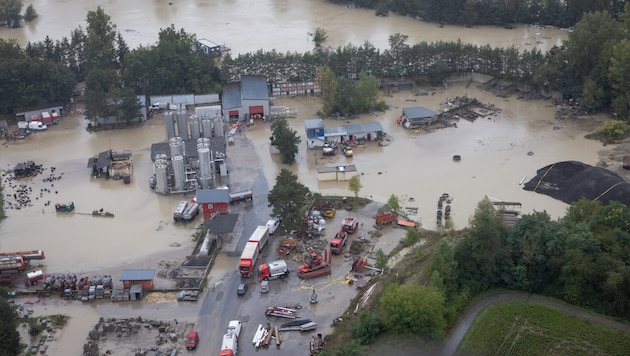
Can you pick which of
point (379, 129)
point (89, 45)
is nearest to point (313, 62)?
point (379, 129)

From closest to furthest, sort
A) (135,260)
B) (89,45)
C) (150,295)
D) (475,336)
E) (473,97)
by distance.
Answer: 1. (475,336)
2. (150,295)
3. (135,260)
4. (473,97)
5. (89,45)

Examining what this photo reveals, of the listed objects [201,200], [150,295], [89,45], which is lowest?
[150,295]

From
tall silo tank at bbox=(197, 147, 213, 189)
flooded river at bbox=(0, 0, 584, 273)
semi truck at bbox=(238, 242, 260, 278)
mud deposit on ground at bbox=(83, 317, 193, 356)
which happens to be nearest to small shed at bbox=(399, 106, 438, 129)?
flooded river at bbox=(0, 0, 584, 273)

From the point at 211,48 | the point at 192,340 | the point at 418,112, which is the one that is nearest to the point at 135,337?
the point at 192,340

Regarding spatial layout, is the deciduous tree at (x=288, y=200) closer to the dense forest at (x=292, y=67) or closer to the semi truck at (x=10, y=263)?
the semi truck at (x=10, y=263)

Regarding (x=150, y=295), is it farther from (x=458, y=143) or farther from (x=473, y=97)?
(x=473, y=97)

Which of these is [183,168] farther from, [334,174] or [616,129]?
[616,129]

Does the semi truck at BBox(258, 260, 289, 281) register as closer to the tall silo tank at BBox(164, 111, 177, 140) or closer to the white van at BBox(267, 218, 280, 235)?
the white van at BBox(267, 218, 280, 235)
